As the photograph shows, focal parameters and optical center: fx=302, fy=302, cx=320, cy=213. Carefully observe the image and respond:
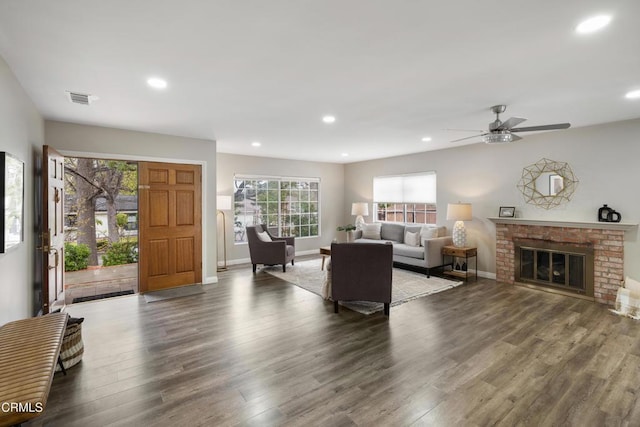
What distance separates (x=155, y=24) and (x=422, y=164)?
19.4 feet

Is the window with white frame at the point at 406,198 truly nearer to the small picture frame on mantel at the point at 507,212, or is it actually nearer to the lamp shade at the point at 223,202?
the small picture frame on mantel at the point at 507,212

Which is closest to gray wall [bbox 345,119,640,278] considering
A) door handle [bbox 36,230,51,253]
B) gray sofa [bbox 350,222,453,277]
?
gray sofa [bbox 350,222,453,277]

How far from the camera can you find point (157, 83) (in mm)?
2848

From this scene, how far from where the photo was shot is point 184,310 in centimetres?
402

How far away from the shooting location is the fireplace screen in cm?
450

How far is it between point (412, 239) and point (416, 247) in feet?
1.04

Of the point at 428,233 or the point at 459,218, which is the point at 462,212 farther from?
the point at 428,233

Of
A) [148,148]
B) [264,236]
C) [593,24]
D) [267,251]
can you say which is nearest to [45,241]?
[148,148]

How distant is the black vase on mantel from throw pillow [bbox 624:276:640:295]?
812 millimetres

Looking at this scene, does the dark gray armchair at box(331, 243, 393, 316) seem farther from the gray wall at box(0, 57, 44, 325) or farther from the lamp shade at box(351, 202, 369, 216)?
the lamp shade at box(351, 202, 369, 216)

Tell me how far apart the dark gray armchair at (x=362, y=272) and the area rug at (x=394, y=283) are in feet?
0.87

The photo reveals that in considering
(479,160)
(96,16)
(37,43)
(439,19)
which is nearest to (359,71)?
(439,19)

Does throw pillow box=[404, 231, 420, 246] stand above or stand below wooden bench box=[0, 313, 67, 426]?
above

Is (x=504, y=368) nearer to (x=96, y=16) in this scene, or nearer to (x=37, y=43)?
(x=96, y=16)
